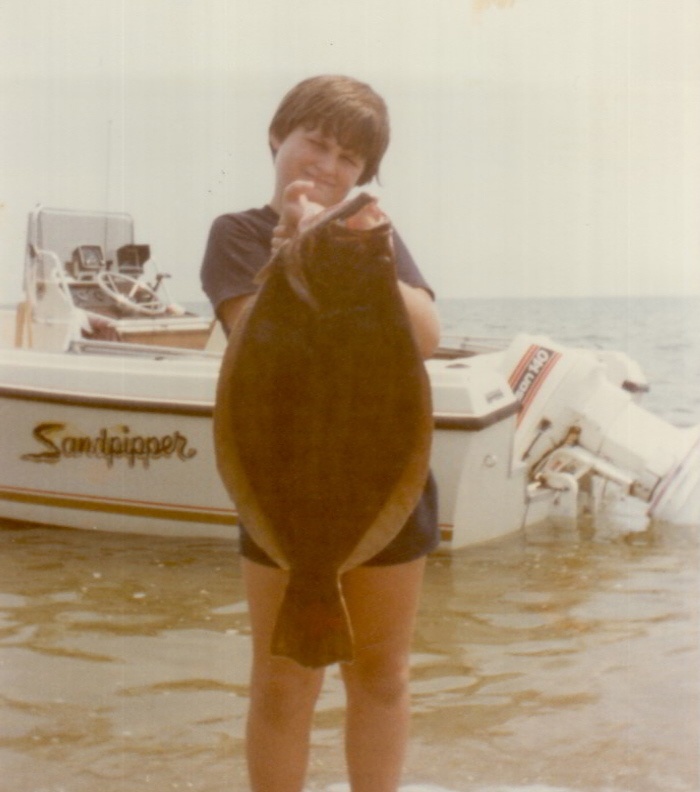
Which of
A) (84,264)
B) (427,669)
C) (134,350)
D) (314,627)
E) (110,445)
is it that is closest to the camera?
(314,627)

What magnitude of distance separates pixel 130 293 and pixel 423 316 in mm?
5482

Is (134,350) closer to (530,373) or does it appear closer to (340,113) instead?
(530,373)

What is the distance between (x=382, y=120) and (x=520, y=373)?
11.8 ft

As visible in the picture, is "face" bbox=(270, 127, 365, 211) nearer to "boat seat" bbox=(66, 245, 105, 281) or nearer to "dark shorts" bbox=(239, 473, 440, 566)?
"dark shorts" bbox=(239, 473, 440, 566)

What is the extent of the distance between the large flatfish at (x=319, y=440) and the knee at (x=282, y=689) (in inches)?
6.0

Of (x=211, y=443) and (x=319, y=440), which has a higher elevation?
(x=319, y=440)

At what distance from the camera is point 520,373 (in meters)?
5.11

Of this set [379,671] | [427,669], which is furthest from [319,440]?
[427,669]

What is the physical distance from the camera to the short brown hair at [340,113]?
156cm

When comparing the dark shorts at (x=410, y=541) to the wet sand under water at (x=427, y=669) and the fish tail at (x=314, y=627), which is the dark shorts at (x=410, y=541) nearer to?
the fish tail at (x=314, y=627)

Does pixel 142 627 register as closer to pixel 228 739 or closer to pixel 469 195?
pixel 228 739

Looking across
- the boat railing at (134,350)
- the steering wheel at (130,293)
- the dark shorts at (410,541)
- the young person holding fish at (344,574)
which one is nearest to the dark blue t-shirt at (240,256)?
the young person holding fish at (344,574)

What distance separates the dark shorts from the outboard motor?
10.8 feet

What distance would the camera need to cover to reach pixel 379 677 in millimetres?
1632
